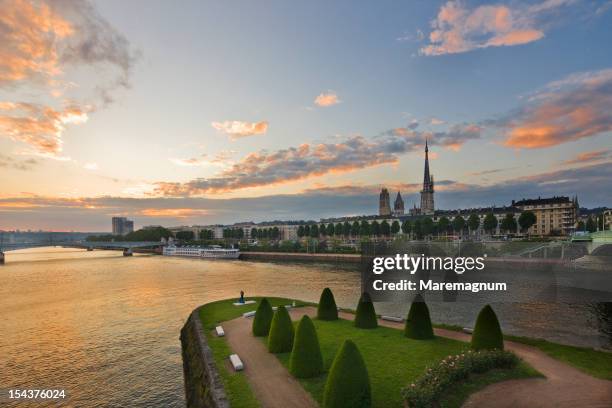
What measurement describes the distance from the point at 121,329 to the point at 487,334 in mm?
32079

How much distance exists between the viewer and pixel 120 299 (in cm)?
4997

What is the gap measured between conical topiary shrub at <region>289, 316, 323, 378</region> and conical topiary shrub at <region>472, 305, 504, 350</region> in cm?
885

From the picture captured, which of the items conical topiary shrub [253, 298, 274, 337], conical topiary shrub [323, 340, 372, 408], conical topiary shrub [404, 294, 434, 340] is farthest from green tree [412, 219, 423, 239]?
conical topiary shrub [323, 340, 372, 408]

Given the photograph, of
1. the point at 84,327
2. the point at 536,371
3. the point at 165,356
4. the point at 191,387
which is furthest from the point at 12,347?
the point at 536,371

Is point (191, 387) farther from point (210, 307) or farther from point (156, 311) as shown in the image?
point (156, 311)

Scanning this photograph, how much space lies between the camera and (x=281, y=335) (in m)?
20.6

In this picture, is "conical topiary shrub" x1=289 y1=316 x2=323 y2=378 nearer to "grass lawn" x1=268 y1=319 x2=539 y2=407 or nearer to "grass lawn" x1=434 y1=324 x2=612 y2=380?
"grass lawn" x1=268 y1=319 x2=539 y2=407

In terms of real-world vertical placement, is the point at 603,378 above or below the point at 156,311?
above

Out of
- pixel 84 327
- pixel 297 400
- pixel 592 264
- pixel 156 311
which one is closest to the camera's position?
pixel 297 400

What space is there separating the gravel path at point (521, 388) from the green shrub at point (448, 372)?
932mm

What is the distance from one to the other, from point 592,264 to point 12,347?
87814 millimetres

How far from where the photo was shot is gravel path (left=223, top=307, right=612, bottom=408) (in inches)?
548

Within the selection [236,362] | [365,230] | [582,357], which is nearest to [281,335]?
[236,362]

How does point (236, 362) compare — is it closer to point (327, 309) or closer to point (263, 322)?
point (263, 322)
